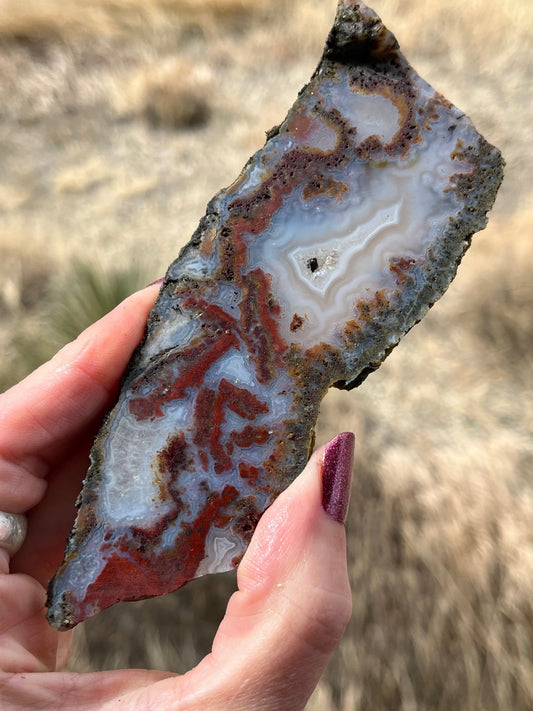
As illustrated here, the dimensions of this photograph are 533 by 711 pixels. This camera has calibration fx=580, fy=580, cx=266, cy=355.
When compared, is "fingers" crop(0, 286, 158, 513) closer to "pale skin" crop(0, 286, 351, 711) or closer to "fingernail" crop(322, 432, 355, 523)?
"pale skin" crop(0, 286, 351, 711)

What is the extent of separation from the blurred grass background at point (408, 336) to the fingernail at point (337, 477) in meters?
1.17

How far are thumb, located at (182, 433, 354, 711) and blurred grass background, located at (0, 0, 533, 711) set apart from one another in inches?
43.4

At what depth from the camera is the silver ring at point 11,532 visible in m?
1.71

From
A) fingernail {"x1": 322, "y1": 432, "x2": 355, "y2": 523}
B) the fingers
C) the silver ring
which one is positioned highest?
fingernail {"x1": 322, "y1": 432, "x2": 355, "y2": 523}

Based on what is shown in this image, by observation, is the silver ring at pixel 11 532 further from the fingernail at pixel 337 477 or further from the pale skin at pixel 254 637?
the fingernail at pixel 337 477

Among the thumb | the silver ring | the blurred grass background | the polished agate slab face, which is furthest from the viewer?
the blurred grass background

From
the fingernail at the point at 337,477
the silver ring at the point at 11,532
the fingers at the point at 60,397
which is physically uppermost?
the fingernail at the point at 337,477

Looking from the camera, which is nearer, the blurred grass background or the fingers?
the fingers

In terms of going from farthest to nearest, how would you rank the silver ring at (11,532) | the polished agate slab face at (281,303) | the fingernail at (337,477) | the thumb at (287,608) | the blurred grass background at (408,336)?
1. the blurred grass background at (408,336)
2. the silver ring at (11,532)
3. the polished agate slab face at (281,303)
4. the fingernail at (337,477)
5. the thumb at (287,608)

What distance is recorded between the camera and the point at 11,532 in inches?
68.0

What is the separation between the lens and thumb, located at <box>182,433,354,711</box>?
3.93ft

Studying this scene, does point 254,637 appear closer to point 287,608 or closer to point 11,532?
point 287,608

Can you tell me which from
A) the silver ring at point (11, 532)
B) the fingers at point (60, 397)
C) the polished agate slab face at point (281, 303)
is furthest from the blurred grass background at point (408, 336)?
the polished agate slab face at point (281, 303)

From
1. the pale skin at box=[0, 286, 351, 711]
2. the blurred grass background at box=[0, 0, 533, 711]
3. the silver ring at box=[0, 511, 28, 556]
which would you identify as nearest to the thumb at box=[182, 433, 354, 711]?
the pale skin at box=[0, 286, 351, 711]
